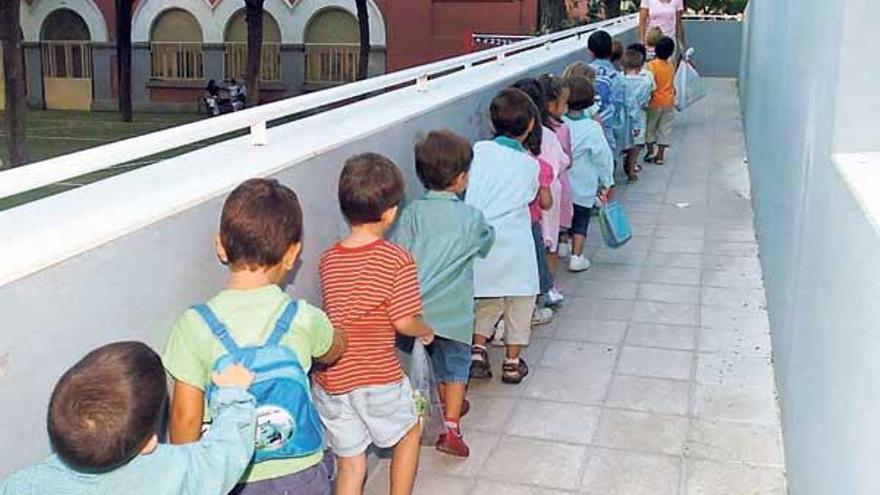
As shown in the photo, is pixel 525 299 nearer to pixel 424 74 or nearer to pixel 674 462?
pixel 674 462

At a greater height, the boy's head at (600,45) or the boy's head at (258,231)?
the boy's head at (600,45)

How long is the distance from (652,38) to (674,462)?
595cm

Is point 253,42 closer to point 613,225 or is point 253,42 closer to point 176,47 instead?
point 176,47

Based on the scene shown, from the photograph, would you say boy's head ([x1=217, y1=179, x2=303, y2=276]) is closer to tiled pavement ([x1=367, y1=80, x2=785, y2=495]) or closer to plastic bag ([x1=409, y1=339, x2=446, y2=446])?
plastic bag ([x1=409, y1=339, x2=446, y2=446])

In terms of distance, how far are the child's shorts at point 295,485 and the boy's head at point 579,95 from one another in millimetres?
3399

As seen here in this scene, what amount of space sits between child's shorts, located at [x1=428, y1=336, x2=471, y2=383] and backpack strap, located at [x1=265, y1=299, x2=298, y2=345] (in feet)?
4.33

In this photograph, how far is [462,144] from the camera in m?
3.23

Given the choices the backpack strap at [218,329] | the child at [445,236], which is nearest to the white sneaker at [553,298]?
the child at [445,236]

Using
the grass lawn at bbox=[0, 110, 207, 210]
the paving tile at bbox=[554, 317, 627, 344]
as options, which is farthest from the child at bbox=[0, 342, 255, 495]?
the grass lawn at bbox=[0, 110, 207, 210]

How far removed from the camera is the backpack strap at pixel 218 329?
198 cm

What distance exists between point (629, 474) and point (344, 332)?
1.25 meters

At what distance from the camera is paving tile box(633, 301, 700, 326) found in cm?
480

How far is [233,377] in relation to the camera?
1935mm

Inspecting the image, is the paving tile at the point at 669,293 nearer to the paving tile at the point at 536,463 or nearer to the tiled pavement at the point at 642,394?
the tiled pavement at the point at 642,394
